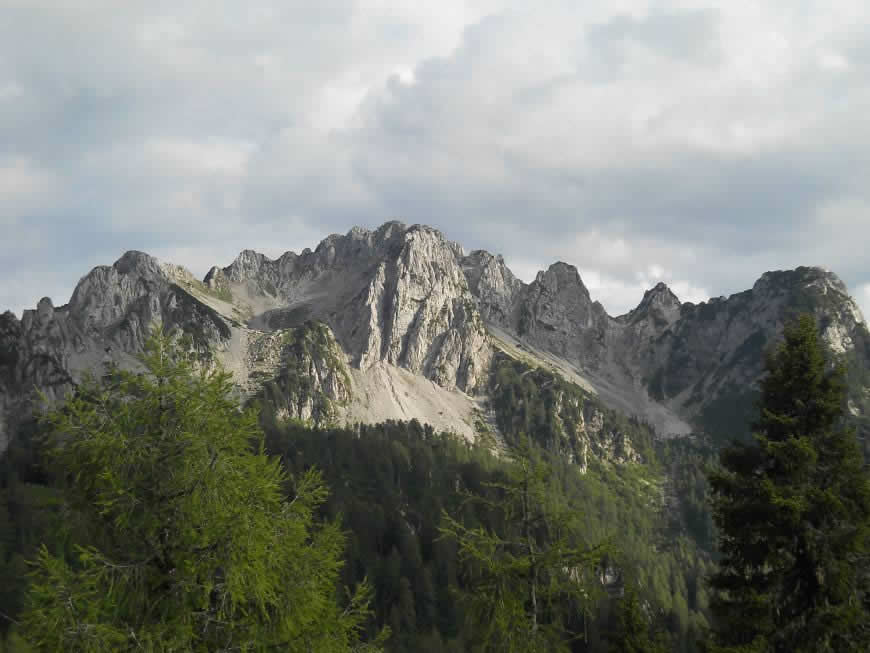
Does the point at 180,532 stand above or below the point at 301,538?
above

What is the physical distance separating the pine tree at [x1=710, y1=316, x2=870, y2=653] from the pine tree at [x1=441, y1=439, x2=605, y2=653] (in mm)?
4408

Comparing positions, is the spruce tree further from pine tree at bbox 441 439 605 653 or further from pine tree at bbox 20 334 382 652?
pine tree at bbox 20 334 382 652

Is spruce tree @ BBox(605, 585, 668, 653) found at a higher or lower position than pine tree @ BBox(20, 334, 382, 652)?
lower

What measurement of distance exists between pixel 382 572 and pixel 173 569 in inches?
4917

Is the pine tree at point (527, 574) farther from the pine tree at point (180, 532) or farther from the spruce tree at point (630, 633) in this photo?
the spruce tree at point (630, 633)

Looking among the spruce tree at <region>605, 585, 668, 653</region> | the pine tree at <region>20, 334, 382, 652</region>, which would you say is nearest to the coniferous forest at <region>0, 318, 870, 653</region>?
the pine tree at <region>20, 334, 382, 652</region>

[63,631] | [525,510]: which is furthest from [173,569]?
[525,510]

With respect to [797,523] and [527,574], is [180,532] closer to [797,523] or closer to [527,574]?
[527,574]

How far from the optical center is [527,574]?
15.5 meters

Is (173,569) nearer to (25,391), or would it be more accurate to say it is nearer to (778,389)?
(778,389)

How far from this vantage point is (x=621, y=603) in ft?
81.9

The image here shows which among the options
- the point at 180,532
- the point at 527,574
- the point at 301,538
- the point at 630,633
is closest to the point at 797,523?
the point at 527,574

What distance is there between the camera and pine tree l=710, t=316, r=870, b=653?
15516 mm

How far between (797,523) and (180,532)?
1527 cm
